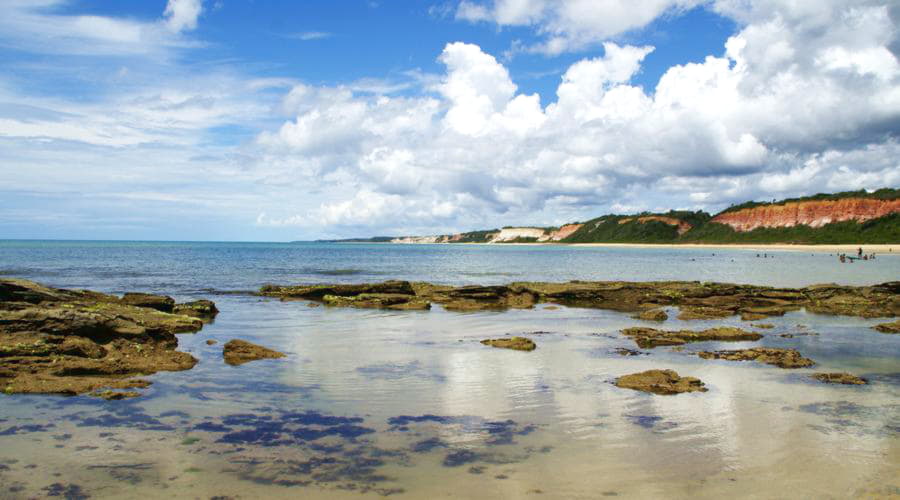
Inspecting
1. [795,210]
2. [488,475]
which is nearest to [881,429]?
[488,475]

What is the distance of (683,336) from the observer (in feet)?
59.6

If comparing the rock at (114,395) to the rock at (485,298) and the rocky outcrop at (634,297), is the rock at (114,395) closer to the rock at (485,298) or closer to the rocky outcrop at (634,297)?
the rocky outcrop at (634,297)

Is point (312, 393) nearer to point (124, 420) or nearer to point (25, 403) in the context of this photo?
point (124, 420)

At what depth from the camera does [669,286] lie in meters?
33.2

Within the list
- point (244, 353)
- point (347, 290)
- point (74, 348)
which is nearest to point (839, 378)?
point (244, 353)

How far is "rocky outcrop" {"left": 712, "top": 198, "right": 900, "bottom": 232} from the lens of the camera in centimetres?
14238

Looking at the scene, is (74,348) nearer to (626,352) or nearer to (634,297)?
(626,352)

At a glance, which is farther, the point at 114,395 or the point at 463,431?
the point at 114,395

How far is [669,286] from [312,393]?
2681 cm

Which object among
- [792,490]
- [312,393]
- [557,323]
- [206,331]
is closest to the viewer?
[792,490]

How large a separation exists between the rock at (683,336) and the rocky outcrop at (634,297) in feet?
17.7

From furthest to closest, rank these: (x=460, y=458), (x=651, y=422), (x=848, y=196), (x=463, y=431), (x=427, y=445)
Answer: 1. (x=848, y=196)
2. (x=651, y=422)
3. (x=463, y=431)
4. (x=427, y=445)
5. (x=460, y=458)

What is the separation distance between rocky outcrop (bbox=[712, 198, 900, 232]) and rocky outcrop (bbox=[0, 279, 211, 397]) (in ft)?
546

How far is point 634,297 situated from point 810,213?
512 feet
